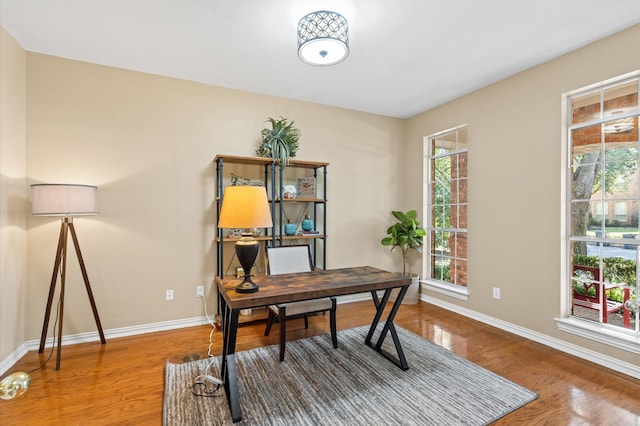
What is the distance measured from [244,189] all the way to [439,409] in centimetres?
186

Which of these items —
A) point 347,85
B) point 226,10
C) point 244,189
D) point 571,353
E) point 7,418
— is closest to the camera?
point 7,418

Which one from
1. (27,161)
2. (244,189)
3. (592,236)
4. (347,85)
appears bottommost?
(592,236)

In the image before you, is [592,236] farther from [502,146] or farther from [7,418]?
[7,418]

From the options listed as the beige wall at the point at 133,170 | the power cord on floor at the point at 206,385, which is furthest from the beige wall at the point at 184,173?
the power cord on floor at the point at 206,385

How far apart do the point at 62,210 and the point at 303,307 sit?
208cm

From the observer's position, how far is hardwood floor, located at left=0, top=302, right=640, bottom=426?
1.91m

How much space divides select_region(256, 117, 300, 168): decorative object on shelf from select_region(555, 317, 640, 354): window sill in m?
3.08

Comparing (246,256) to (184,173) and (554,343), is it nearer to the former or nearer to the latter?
(184,173)

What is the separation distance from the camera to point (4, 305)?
2.44m

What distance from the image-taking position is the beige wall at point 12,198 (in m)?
2.43

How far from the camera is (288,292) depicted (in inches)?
82.7

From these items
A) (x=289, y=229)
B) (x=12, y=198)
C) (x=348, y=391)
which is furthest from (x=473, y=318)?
(x=12, y=198)

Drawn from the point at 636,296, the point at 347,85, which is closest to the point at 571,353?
the point at 636,296

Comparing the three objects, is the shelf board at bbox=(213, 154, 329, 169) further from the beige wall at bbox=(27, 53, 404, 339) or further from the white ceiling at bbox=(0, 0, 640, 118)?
the white ceiling at bbox=(0, 0, 640, 118)
